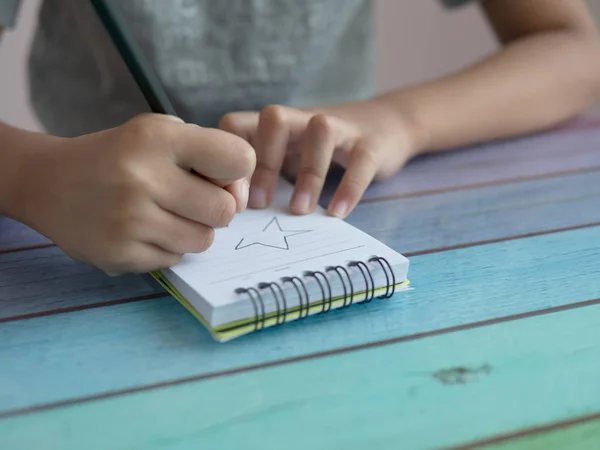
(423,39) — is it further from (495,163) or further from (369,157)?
(369,157)

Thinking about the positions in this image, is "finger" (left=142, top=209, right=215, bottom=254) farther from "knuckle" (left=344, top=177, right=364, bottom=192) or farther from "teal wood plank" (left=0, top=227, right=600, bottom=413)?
"knuckle" (left=344, top=177, right=364, bottom=192)

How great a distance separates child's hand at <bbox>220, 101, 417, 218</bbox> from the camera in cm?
63

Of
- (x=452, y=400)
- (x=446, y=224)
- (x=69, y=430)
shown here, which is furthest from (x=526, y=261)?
(x=69, y=430)

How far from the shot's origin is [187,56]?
0.89 meters

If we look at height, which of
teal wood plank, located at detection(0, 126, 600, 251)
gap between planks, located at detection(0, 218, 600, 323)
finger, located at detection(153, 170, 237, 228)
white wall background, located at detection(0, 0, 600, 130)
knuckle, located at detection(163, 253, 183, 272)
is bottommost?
white wall background, located at detection(0, 0, 600, 130)

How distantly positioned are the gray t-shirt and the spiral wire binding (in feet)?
1.64

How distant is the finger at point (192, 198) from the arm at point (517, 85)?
1.29 feet

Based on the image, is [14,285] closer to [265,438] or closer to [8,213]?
[8,213]

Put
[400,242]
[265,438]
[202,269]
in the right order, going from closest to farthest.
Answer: [265,438] → [202,269] → [400,242]

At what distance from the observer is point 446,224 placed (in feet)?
2.07

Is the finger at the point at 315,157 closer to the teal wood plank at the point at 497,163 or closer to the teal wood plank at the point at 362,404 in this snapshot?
the teal wood plank at the point at 497,163

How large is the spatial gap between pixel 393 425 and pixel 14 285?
0.32m

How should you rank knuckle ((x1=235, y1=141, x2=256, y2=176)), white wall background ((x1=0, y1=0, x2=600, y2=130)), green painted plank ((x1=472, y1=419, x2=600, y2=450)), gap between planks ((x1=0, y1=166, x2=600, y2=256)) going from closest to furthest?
green painted plank ((x1=472, y1=419, x2=600, y2=450))
knuckle ((x1=235, y1=141, x2=256, y2=176))
gap between planks ((x1=0, y1=166, x2=600, y2=256))
white wall background ((x1=0, y1=0, x2=600, y2=130))

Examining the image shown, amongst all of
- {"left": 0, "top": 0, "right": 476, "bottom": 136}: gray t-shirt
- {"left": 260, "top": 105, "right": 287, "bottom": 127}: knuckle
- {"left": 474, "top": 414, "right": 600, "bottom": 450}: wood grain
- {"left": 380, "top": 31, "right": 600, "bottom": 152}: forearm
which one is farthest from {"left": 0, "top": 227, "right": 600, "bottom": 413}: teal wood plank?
{"left": 0, "top": 0, "right": 476, "bottom": 136}: gray t-shirt
